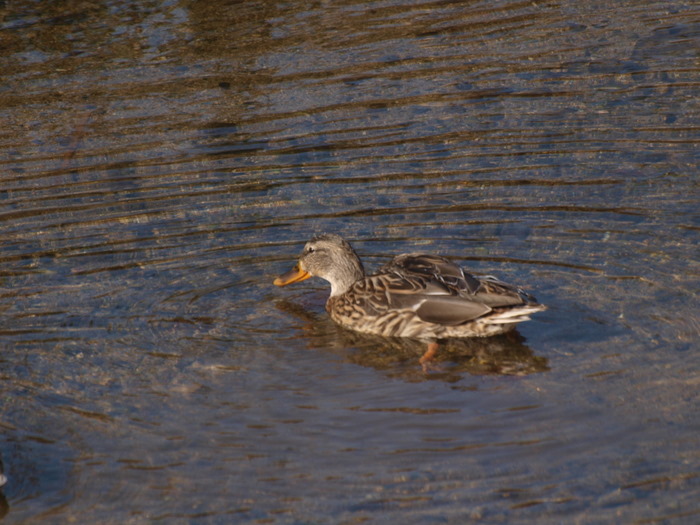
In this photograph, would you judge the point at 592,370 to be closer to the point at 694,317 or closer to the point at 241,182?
the point at 694,317

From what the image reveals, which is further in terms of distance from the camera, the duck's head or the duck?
the duck's head

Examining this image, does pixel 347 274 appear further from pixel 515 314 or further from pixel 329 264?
pixel 515 314

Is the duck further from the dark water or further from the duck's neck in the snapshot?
the dark water

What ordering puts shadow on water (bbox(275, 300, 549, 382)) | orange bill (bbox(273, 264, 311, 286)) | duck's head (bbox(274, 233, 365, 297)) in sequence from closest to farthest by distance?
1. shadow on water (bbox(275, 300, 549, 382))
2. duck's head (bbox(274, 233, 365, 297))
3. orange bill (bbox(273, 264, 311, 286))

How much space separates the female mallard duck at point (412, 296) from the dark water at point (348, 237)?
0.18m

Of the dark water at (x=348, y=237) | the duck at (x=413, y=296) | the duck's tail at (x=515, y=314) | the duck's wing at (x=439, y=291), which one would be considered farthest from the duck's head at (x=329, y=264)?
the duck's tail at (x=515, y=314)

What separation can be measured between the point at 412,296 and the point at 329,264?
3.01 ft

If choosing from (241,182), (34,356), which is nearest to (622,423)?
(34,356)

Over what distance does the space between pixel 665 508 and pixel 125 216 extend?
19.6 feet

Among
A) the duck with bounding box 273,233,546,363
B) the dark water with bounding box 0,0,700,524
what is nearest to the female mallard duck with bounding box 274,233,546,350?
the duck with bounding box 273,233,546,363

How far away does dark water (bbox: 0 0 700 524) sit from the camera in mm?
5840

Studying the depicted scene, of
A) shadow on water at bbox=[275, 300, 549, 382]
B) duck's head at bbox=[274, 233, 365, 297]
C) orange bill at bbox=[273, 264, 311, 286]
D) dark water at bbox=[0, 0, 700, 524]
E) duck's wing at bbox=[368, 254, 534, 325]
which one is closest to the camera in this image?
dark water at bbox=[0, 0, 700, 524]

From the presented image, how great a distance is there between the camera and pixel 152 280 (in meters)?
8.56

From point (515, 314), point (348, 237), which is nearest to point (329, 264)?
point (348, 237)
